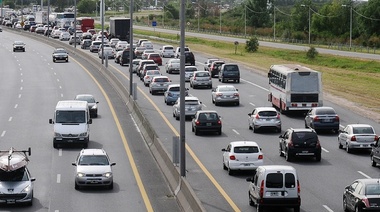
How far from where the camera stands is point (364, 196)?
28375mm

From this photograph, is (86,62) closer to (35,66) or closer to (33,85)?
(35,66)

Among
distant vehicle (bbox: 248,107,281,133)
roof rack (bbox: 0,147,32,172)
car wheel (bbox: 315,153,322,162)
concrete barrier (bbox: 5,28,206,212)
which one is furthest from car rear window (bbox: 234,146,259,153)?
distant vehicle (bbox: 248,107,281,133)

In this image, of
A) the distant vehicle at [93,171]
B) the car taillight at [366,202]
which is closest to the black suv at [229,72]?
the distant vehicle at [93,171]

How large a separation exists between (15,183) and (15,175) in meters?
0.28

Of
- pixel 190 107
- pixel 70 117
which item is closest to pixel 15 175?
pixel 70 117

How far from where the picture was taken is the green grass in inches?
2949

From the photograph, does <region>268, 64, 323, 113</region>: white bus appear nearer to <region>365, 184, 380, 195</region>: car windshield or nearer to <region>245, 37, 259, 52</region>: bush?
<region>365, 184, 380, 195</region>: car windshield

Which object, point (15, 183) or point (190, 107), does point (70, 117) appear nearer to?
point (190, 107)

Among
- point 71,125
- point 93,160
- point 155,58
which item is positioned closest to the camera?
point 93,160

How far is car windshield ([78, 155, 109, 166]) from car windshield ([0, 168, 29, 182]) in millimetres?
3868

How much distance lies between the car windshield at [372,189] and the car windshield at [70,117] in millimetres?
21008

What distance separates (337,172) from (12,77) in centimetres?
5206

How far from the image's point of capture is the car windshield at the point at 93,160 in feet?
118

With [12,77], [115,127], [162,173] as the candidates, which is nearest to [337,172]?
[162,173]
